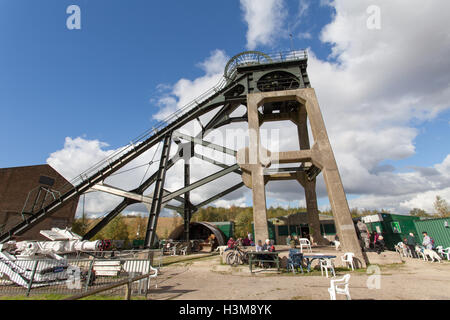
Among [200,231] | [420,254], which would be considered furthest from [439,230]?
[200,231]

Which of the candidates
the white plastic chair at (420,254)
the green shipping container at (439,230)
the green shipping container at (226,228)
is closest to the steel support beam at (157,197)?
the green shipping container at (226,228)

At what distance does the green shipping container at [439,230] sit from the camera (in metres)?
13.1

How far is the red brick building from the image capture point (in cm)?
2123

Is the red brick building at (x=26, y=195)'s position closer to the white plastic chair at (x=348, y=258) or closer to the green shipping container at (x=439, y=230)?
the white plastic chair at (x=348, y=258)

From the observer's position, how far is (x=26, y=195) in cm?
2306

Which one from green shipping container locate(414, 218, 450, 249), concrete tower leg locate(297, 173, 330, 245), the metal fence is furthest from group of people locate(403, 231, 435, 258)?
the metal fence

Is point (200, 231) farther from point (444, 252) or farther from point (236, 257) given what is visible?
point (444, 252)

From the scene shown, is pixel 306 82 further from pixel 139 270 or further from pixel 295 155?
pixel 139 270

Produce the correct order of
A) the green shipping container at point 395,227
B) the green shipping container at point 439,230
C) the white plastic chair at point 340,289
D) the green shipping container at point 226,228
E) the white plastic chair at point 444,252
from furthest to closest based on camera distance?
the green shipping container at point 226,228 → the green shipping container at point 395,227 → the green shipping container at point 439,230 → the white plastic chair at point 444,252 → the white plastic chair at point 340,289

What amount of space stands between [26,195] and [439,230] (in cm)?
3836

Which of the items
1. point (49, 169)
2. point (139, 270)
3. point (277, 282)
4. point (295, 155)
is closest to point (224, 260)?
point (277, 282)

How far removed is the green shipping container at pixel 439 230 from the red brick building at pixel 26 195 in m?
31.6
